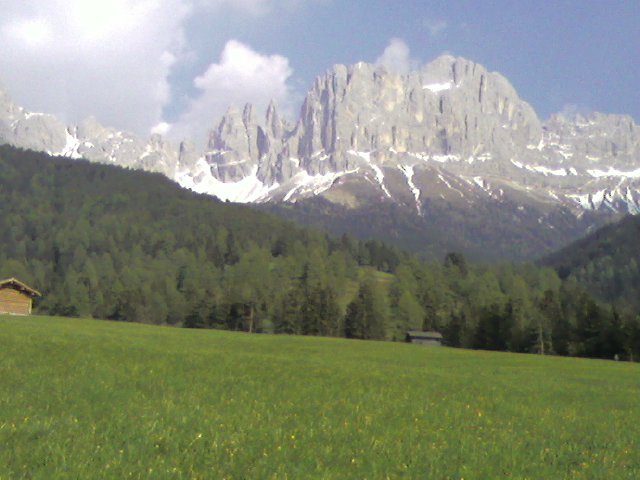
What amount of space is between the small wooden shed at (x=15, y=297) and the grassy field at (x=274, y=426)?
3139 inches

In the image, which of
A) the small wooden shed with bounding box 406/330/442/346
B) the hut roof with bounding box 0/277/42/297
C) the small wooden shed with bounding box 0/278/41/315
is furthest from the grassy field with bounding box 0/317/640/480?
the small wooden shed with bounding box 406/330/442/346

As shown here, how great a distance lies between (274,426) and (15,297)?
4012 inches

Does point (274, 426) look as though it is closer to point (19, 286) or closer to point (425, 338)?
point (19, 286)

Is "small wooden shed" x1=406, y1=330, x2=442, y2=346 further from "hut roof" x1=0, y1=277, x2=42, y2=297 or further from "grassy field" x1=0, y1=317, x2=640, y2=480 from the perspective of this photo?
"grassy field" x1=0, y1=317, x2=640, y2=480

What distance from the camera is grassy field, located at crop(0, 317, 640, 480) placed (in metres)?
12.9

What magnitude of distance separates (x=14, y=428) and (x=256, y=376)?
16.4m

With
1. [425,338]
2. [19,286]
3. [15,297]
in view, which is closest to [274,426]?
[15,297]

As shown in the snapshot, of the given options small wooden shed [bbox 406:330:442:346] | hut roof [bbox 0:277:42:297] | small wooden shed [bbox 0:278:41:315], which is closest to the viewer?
hut roof [bbox 0:277:42:297]

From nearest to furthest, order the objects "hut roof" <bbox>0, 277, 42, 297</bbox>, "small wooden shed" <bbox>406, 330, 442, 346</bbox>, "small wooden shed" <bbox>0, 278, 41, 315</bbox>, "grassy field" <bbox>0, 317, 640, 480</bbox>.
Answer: "grassy field" <bbox>0, 317, 640, 480</bbox>
"hut roof" <bbox>0, 277, 42, 297</bbox>
"small wooden shed" <bbox>0, 278, 41, 315</bbox>
"small wooden shed" <bbox>406, 330, 442, 346</bbox>

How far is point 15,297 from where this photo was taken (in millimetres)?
105188

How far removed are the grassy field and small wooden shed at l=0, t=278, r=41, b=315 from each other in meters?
79.7

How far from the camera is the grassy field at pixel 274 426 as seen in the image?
12906 mm

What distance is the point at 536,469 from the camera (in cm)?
1448

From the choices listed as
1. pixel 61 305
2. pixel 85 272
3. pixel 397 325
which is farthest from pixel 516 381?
pixel 85 272
